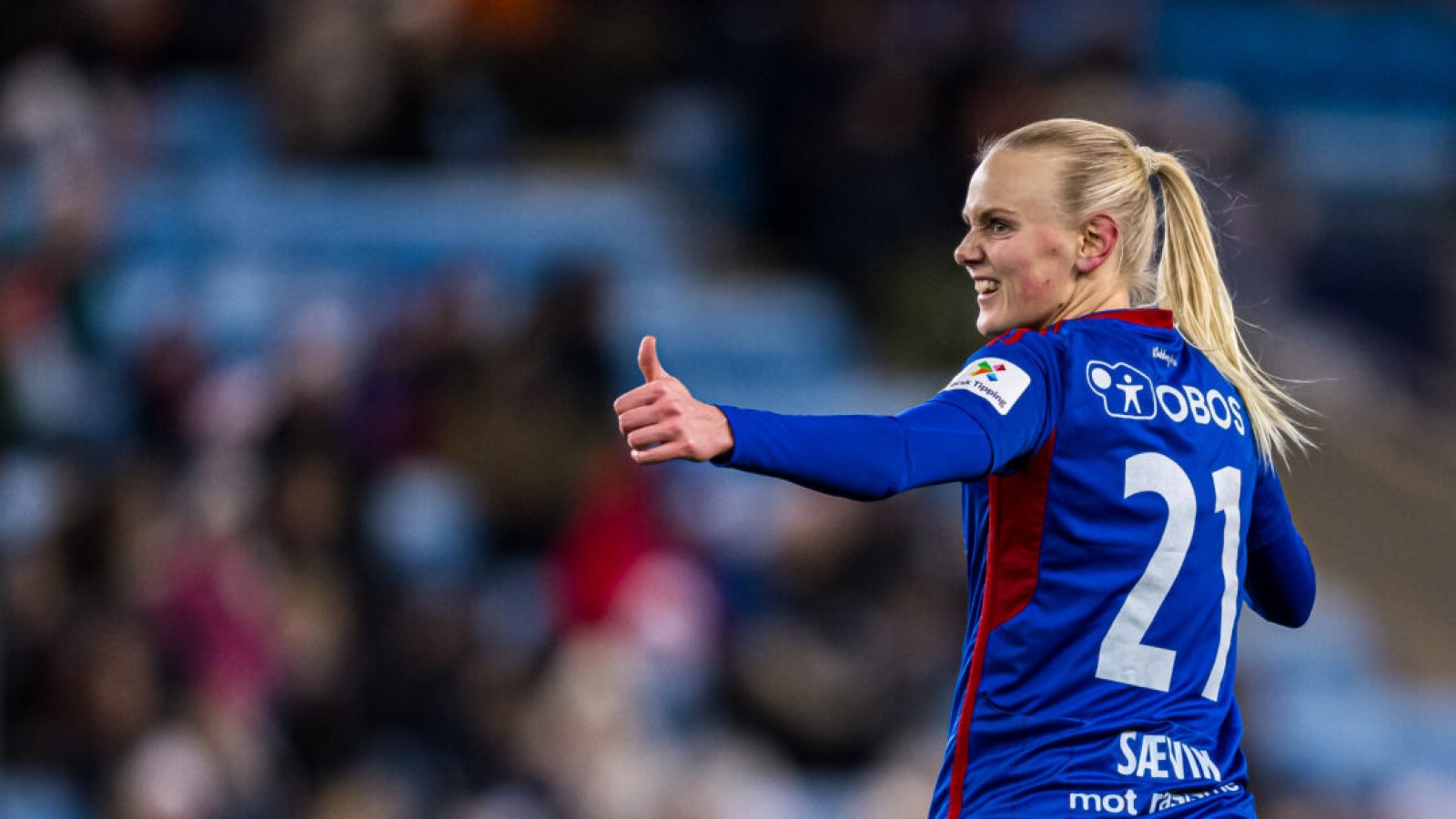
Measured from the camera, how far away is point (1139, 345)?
10.7 ft

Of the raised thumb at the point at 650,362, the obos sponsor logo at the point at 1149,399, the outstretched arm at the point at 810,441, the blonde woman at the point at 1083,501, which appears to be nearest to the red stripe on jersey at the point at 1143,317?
the blonde woman at the point at 1083,501

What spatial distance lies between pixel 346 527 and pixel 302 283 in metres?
1.54

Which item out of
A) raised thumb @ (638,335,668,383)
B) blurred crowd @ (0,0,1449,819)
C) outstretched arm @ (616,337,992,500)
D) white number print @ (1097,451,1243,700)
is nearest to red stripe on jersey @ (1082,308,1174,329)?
white number print @ (1097,451,1243,700)

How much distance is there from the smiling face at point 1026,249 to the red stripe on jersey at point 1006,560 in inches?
11.7

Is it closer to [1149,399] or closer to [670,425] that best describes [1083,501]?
[1149,399]

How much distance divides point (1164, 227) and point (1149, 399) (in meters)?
0.43

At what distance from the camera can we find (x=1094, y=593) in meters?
3.10

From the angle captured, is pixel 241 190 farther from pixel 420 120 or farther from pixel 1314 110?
pixel 1314 110

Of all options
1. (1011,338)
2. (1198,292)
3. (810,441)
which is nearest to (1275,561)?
(1198,292)

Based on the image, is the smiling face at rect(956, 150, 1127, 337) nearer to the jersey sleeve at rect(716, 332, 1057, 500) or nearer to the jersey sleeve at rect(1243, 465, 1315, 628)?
the jersey sleeve at rect(716, 332, 1057, 500)

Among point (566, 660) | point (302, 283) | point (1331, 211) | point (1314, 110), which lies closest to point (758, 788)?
point (566, 660)

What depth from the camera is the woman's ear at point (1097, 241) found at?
10.8ft

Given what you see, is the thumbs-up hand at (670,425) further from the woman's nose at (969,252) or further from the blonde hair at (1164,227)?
the blonde hair at (1164,227)

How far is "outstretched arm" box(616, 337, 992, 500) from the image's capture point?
278 cm
